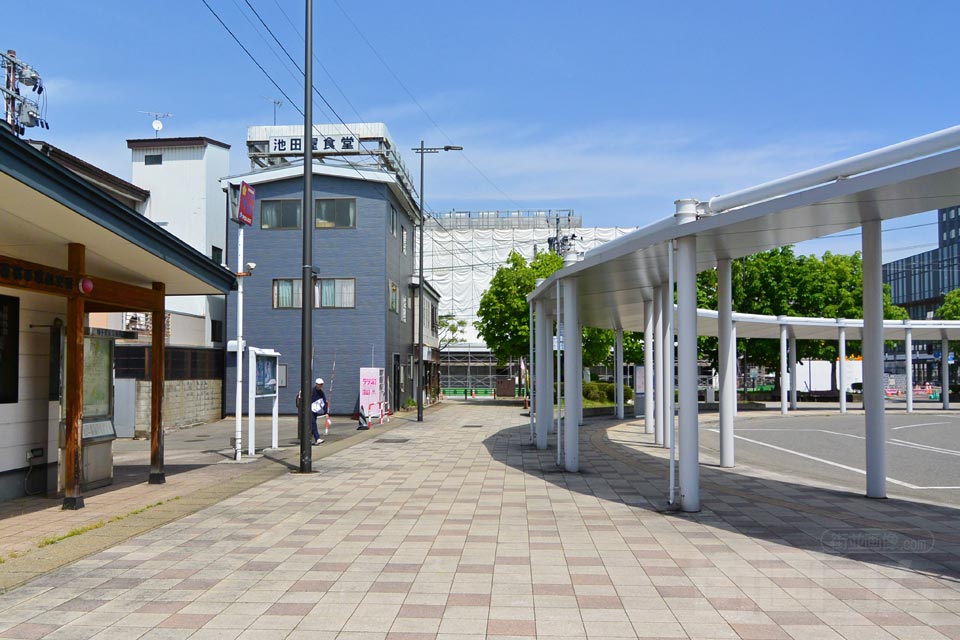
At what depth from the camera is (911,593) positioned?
6238 millimetres

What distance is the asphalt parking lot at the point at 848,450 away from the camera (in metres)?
13.0

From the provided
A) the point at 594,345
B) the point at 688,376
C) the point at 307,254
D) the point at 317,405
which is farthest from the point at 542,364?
the point at 594,345

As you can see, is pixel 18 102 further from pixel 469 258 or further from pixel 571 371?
pixel 469 258

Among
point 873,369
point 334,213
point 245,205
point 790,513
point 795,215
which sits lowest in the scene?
point 790,513

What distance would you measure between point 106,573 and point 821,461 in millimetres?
13495

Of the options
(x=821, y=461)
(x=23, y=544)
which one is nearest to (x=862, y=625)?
(x=23, y=544)

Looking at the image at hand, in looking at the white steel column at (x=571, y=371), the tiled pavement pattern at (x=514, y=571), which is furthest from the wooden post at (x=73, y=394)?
the white steel column at (x=571, y=371)

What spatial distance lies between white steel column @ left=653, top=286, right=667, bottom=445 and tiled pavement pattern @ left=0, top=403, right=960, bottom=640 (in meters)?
7.46

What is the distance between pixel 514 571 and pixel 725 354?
805 centimetres

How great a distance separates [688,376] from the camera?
10.0 metres

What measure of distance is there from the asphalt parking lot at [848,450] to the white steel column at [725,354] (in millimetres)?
904

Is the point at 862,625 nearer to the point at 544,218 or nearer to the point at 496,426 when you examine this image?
the point at 496,426

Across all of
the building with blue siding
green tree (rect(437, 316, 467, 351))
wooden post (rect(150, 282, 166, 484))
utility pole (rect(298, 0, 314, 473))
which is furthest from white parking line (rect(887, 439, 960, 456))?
green tree (rect(437, 316, 467, 351))

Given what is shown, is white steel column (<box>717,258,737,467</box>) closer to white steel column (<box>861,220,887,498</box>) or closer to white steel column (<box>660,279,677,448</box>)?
white steel column (<box>660,279,677,448</box>)
